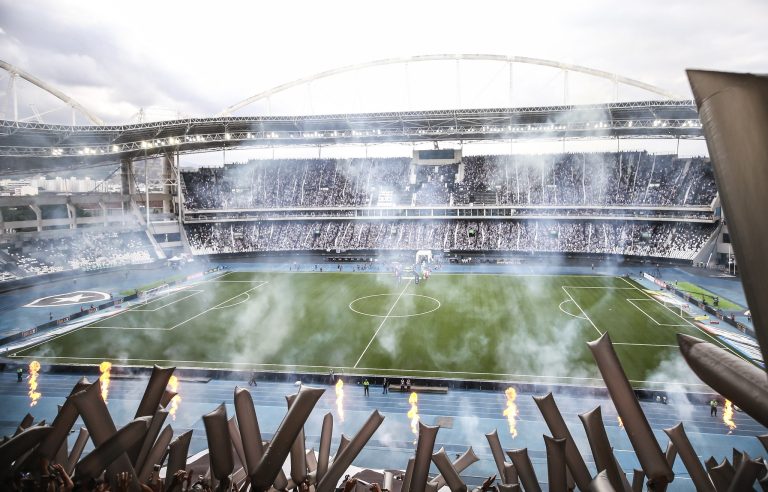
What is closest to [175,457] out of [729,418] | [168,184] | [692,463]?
[692,463]

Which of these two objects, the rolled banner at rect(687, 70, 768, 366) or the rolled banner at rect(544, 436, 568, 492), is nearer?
the rolled banner at rect(687, 70, 768, 366)

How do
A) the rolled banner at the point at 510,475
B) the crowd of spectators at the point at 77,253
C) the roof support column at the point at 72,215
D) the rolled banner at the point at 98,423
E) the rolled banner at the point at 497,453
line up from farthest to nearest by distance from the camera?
the roof support column at the point at 72,215 → the crowd of spectators at the point at 77,253 → the rolled banner at the point at 497,453 → the rolled banner at the point at 510,475 → the rolled banner at the point at 98,423

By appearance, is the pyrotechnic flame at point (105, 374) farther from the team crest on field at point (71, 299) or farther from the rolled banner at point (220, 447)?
the rolled banner at point (220, 447)

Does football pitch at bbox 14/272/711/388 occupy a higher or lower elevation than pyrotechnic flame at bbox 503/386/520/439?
higher

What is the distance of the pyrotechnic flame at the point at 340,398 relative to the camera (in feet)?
54.8

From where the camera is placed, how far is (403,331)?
2550 cm

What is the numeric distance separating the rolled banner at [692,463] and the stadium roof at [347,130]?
138 ft

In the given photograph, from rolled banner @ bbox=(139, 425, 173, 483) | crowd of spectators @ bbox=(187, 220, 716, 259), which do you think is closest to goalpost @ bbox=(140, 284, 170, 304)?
crowd of spectators @ bbox=(187, 220, 716, 259)

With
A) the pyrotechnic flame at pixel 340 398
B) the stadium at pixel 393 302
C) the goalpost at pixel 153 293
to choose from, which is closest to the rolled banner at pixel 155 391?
the stadium at pixel 393 302

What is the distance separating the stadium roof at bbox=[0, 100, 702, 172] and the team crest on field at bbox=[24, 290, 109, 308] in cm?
1140

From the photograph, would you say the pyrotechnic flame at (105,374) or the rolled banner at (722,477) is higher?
the rolled banner at (722,477)

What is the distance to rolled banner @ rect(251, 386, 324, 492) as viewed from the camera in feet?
10.8

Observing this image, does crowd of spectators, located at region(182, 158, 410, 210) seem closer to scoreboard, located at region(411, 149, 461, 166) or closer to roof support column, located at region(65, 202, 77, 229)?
scoreboard, located at region(411, 149, 461, 166)

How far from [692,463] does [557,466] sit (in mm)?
1523
